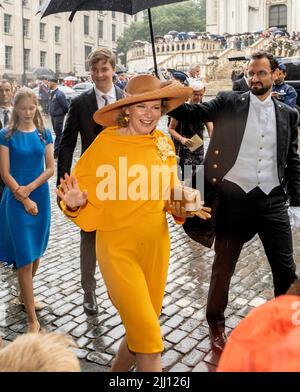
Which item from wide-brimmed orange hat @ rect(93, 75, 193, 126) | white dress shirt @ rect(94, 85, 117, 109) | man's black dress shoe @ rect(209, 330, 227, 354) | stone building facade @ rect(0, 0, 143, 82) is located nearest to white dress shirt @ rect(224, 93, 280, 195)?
wide-brimmed orange hat @ rect(93, 75, 193, 126)

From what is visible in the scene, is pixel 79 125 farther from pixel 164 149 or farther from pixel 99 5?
pixel 164 149

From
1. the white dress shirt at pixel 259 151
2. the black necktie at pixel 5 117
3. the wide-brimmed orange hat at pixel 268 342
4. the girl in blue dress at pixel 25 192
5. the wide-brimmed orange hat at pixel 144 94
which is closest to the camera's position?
the wide-brimmed orange hat at pixel 268 342

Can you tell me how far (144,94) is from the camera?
2928 millimetres

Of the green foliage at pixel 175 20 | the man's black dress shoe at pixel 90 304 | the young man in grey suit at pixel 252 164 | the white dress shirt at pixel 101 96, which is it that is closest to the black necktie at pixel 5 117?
the white dress shirt at pixel 101 96

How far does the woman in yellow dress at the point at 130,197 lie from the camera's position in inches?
113

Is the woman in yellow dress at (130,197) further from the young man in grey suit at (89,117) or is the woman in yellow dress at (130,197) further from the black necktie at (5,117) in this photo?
the black necktie at (5,117)

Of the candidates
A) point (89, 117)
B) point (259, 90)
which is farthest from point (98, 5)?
point (259, 90)

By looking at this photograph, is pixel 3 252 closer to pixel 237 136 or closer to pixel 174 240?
pixel 237 136

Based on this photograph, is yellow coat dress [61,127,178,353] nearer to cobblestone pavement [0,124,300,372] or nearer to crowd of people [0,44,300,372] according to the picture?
crowd of people [0,44,300,372]

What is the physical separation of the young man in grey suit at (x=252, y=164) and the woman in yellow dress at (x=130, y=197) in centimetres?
58

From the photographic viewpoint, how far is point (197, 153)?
7539mm

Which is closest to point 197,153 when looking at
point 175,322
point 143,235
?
point 175,322

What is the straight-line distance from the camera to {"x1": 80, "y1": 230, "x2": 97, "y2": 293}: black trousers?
4.44m
